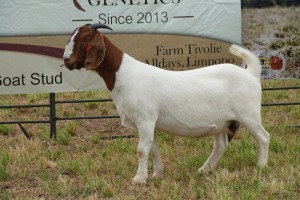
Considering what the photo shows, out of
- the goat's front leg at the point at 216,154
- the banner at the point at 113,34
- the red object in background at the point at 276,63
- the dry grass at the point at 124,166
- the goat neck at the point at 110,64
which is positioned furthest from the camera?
the red object in background at the point at 276,63

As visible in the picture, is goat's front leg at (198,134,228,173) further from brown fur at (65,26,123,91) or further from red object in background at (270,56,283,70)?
red object in background at (270,56,283,70)

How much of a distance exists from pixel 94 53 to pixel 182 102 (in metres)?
0.89

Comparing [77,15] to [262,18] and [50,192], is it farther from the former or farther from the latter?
[50,192]

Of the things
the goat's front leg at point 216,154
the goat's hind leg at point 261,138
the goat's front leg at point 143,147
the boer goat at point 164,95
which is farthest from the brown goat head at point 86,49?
the goat's hind leg at point 261,138

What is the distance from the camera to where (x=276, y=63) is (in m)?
7.93

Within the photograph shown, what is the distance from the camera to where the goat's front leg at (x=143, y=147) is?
5496 mm

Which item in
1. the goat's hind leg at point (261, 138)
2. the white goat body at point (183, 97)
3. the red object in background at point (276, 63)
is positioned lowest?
the goat's hind leg at point (261, 138)

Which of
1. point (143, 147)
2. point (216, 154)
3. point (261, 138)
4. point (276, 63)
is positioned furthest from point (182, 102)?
point (276, 63)

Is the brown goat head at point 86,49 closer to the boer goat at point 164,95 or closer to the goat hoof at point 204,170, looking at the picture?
the boer goat at point 164,95

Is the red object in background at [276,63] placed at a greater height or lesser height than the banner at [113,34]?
lesser

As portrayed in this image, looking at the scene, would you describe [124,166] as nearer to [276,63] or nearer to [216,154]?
[216,154]

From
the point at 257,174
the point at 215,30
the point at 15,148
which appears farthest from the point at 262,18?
the point at 15,148

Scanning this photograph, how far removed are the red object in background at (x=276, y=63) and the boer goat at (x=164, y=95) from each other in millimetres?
2087

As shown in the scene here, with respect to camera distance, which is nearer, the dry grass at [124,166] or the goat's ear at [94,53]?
the dry grass at [124,166]
